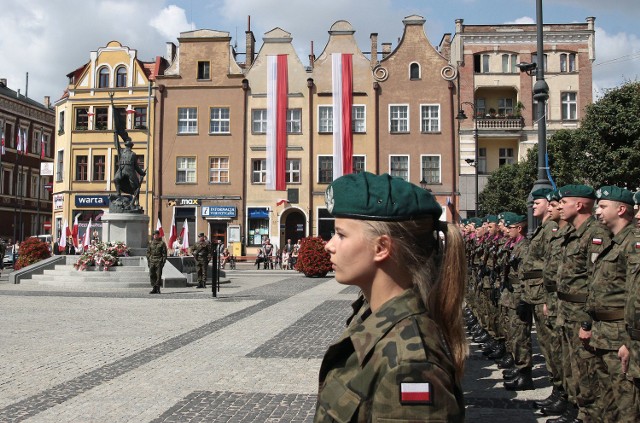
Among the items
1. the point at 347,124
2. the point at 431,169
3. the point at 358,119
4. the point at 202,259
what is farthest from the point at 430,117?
the point at 202,259

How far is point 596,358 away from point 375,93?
131 feet

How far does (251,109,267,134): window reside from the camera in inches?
1751

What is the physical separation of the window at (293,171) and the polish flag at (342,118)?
8.45 feet

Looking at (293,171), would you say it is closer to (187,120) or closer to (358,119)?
(358,119)

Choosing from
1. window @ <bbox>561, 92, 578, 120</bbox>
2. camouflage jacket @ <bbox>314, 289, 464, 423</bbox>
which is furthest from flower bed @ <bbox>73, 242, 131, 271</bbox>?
window @ <bbox>561, 92, 578, 120</bbox>

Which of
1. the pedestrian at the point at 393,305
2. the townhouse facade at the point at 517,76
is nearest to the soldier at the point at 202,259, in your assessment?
the pedestrian at the point at 393,305

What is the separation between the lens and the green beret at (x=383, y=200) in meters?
2.00

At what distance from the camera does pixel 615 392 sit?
4738 mm

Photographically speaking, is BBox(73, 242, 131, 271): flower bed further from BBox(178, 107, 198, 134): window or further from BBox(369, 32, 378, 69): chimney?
BBox(369, 32, 378, 69): chimney

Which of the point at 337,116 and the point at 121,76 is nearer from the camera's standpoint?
the point at 337,116

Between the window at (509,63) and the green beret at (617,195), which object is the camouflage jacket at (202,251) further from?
the window at (509,63)

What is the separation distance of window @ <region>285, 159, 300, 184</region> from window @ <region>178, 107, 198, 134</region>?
7.03 meters

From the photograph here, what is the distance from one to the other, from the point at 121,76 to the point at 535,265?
4481cm

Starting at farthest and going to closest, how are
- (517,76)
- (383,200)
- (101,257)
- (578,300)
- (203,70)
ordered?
1. (517,76)
2. (203,70)
3. (101,257)
4. (578,300)
5. (383,200)
